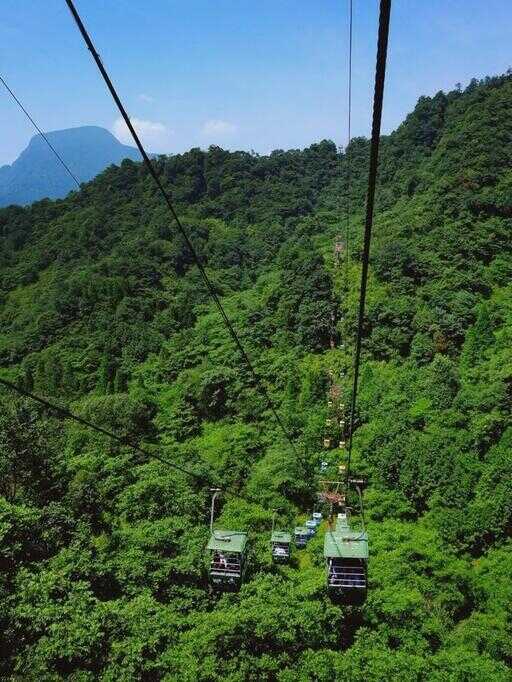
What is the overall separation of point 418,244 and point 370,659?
119ft

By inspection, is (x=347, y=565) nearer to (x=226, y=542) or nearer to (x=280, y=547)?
(x=226, y=542)

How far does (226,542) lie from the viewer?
55.3 feet

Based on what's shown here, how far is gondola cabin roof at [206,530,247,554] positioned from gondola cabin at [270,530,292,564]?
6943 mm

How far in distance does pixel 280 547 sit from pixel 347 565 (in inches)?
400

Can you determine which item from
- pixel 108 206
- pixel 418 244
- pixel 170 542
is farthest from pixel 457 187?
pixel 108 206

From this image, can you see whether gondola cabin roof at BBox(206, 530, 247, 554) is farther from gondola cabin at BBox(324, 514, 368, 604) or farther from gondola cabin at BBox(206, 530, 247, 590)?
gondola cabin at BBox(324, 514, 368, 604)

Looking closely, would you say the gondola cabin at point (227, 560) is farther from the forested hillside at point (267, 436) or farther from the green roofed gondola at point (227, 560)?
the forested hillside at point (267, 436)

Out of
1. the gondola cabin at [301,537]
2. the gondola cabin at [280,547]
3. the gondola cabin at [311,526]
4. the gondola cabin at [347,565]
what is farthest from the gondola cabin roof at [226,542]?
the gondola cabin at [311,526]

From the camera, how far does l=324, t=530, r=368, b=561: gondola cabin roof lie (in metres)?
13.8

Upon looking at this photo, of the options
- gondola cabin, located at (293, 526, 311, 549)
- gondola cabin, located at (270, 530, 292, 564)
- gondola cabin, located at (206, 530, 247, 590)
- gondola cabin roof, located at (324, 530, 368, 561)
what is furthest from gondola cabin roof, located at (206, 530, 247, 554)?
gondola cabin, located at (293, 526, 311, 549)

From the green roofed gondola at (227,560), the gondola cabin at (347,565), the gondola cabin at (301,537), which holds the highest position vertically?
the gondola cabin at (347,565)

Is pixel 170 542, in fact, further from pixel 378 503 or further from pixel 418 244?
pixel 418 244

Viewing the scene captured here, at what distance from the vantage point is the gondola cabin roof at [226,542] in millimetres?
16656

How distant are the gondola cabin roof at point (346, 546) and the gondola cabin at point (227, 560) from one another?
3541 mm
